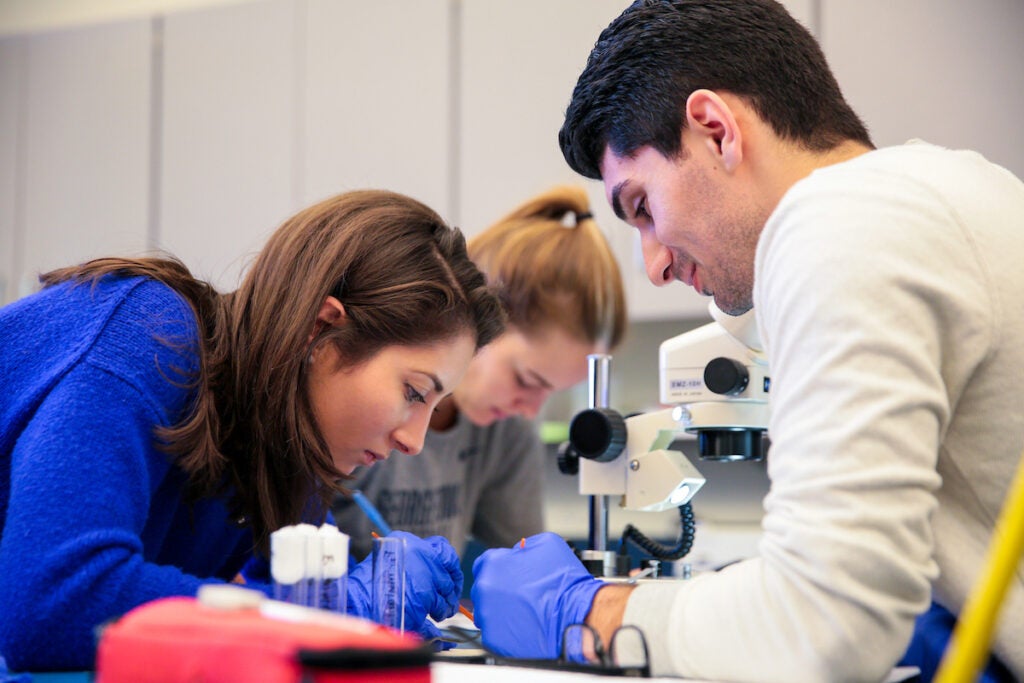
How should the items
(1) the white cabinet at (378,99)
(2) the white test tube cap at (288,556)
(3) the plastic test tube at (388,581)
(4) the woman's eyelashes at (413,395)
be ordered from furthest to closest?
(1) the white cabinet at (378,99) → (4) the woman's eyelashes at (413,395) → (3) the plastic test tube at (388,581) → (2) the white test tube cap at (288,556)

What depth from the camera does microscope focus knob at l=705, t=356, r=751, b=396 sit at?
1.36 meters

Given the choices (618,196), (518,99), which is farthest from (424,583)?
(518,99)

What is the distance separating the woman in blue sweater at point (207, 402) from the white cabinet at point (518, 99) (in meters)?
1.67

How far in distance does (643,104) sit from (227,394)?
60 centimetres

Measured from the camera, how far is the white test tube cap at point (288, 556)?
2.83ft

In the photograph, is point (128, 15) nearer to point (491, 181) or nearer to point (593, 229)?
point (491, 181)

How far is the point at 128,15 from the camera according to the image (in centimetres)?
409

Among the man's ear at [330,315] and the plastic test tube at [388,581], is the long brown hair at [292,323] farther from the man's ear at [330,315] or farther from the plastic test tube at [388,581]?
the plastic test tube at [388,581]

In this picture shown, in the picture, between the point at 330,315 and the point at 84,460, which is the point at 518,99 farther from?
the point at 84,460

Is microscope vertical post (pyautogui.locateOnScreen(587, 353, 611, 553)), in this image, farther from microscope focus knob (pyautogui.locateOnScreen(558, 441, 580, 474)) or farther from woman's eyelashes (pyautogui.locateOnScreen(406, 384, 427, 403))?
woman's eyelashes (pyautogui.locateOnScreen(406, 384, 427, 403))

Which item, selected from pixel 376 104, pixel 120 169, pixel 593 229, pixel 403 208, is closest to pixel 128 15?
pixel 120 169

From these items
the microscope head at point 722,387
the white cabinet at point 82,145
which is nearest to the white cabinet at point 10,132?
the white cabinet at point 82,145

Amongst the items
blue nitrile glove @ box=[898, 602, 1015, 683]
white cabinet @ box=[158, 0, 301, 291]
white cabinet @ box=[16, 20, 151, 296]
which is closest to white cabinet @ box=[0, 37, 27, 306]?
white cabinet @ box=[16, 20, 151, 296]

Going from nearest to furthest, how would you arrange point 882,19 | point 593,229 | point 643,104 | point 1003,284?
point 1003,284
point 643,104
point 593,229
point 882,19
